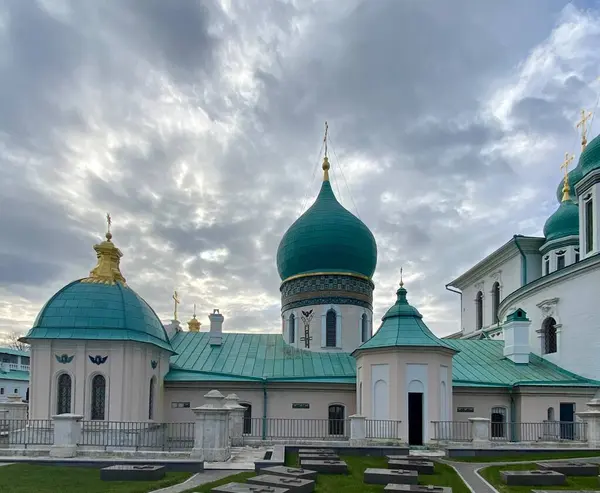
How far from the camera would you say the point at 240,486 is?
10688 millimetres

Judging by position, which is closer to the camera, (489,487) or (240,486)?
(240,486)

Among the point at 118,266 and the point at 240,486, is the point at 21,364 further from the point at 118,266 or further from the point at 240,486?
the point at 240,486

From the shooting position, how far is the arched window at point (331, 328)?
28356 millimetres

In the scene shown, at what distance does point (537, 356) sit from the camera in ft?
88.1

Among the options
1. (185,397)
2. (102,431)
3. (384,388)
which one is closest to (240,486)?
(102,431)

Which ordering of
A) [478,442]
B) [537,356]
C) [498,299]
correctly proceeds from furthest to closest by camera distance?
[498,299] → [537,356] → [478,442]

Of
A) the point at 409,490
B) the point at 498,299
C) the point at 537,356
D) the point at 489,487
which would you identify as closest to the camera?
the point at 409,490

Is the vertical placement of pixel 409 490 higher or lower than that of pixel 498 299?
lower

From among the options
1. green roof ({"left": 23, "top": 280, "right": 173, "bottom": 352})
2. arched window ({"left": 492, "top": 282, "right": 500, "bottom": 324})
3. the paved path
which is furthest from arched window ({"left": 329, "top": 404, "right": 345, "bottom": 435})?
arched window ({"left": 492, "top": 282, "right": 500, "bottom": 324})

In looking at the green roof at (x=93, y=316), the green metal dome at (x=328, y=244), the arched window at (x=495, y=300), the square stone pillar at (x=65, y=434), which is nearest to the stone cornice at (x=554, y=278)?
the arched window at (x=495, y=300)

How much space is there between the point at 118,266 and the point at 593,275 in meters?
18.5

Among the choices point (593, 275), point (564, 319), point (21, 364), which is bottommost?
point (21, 364)

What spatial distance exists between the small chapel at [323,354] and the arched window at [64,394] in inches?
1.4

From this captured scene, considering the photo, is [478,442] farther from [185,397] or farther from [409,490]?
[185,397]
